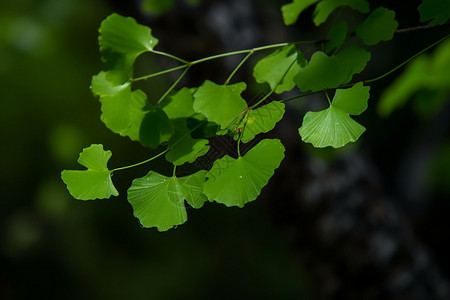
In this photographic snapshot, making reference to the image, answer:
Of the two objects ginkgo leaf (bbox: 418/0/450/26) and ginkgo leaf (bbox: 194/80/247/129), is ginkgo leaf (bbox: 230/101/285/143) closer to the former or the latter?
ginkgo leaf (bbox: 194/80/247/129)

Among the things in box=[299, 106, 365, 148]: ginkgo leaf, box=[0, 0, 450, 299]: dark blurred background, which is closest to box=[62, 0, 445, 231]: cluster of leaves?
box=[299, 106, 365, 148]: ginkgo leaf

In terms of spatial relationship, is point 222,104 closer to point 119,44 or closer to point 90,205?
point 119,44

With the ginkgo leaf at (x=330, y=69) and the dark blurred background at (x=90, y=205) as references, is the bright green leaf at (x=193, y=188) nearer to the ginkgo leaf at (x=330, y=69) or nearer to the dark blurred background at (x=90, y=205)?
the ginkgo leaf at (x=330, y=69)

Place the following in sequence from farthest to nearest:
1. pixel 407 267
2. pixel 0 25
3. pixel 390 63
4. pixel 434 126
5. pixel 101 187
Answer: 1. pixel 390 63
2. pixel 0 25
3. pixel 434 126
4. pixel 407 267
5. pixel 101 187

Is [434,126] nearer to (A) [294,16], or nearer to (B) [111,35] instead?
(A) [294,16]

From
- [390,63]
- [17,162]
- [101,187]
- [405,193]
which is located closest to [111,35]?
[101,187]

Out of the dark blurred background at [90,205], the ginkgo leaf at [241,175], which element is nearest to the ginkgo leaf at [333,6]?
the ginkgo leaf at [241,175]
